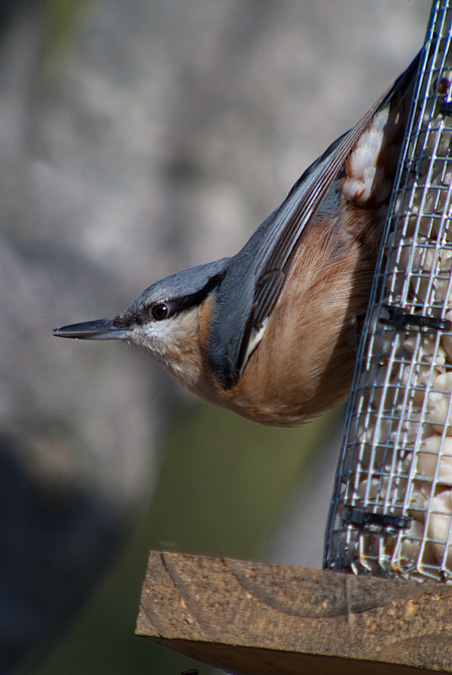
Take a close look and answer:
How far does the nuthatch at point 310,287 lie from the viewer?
226 centimetres

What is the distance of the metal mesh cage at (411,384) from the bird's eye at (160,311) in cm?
107

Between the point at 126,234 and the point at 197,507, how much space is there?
132cm

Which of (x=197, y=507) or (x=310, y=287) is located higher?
(x=310, y=287)

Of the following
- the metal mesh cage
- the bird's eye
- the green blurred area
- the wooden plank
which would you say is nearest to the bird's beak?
the bird's eye

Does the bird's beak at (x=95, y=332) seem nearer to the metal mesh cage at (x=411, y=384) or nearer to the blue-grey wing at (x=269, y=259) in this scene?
the blue-grey wing at (x=269, y=259)

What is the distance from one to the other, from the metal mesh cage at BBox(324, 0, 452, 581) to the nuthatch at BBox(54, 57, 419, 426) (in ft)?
0.72

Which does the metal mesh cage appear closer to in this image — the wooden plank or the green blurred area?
the wooden plank

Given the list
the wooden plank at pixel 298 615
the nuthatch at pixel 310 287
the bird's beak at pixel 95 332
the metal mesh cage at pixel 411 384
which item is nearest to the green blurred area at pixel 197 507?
the bird's beak at pixel 95 332

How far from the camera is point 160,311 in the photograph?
116 inches

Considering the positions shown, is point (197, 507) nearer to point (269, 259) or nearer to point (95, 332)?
point (95, 332)

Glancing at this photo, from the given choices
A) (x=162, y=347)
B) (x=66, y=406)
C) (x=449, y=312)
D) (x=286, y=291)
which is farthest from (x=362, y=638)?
(x=66, y=406)

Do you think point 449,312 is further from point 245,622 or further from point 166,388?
point 166,388

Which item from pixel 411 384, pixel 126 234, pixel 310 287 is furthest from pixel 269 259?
pixel 126 234

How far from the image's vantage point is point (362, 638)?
1264 mm
